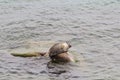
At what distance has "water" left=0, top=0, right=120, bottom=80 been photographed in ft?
34.5

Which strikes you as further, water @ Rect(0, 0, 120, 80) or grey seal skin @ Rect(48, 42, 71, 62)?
grey seal skin @ Rect(48, 42, 71, 62)

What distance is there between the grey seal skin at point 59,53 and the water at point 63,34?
0.29 meters

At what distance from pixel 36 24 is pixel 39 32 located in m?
1.27

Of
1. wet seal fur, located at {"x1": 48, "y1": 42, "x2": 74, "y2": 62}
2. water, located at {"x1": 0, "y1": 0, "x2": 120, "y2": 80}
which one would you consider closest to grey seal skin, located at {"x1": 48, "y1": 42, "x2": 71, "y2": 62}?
wet seal fur, located at {"x1": 48, "y1": 42, "x2": 74, "y2": 62}

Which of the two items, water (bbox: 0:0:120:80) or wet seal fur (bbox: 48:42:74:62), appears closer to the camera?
water (bbox: 0:0:120:80)

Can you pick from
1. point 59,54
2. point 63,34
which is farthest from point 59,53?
point 63,34

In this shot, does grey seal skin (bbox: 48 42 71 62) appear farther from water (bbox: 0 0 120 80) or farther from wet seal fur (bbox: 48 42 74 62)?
water (bbox: 0 0 120 80)

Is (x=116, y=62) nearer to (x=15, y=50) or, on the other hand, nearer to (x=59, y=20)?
(x=15, y=50)

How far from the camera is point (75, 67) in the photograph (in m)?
10.9

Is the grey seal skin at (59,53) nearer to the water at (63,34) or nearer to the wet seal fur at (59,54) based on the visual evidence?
the wet seal fur at (59,54)

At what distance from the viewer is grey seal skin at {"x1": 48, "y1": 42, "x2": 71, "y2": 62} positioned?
1134cm

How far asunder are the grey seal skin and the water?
0.96ft

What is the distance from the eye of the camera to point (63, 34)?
14.4 meters

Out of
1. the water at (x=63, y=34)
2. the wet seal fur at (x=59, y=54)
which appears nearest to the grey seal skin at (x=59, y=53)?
the wet seal fur at (x=59, y=54)
